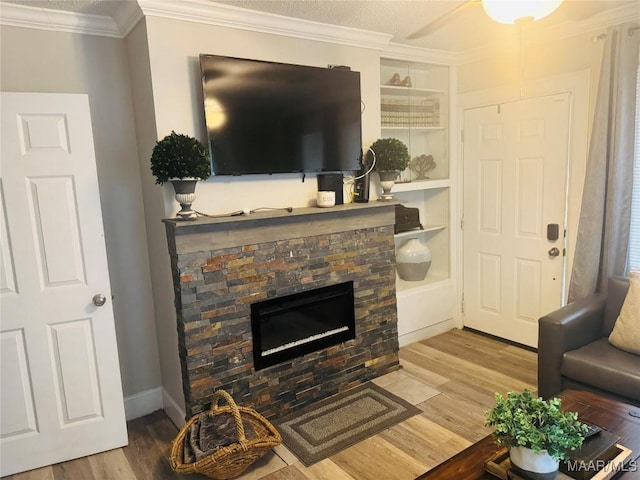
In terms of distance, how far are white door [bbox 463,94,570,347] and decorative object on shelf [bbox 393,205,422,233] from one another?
0.53 m

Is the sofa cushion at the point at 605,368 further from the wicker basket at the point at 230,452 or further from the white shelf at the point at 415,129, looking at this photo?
the white shelf at the point at 415,129

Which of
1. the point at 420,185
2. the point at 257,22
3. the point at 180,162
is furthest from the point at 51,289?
Answer: the point at 420,185

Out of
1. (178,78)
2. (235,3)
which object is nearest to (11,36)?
(178,78)

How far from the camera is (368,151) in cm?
327

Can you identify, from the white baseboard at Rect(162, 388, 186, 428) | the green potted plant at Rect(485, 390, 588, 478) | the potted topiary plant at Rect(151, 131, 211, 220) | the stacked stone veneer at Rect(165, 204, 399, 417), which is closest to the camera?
the green potted plant at Rect(485, 390, 588, 478)

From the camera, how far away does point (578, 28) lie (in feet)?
10.2

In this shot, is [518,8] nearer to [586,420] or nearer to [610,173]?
[586,420]

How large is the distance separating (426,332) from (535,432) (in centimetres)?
265

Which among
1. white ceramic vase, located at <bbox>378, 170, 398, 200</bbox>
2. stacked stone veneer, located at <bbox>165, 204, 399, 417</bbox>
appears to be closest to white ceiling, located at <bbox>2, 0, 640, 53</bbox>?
white ceramic vase, located at <bbox>378, 170, 398, 200</bbox>

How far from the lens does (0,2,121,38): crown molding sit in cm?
237

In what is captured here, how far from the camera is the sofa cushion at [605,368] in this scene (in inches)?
92.3

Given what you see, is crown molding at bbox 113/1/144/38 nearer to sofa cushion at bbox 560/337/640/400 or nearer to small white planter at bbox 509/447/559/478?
small white planter at bbox 509/447/559/478

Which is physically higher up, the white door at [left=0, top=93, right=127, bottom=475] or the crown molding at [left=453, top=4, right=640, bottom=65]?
the crown molding at [left=453, top=4, right=640, bottom=65]

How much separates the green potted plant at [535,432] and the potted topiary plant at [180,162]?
1.77 metres
